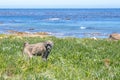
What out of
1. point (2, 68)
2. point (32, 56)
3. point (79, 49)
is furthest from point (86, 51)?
point (2, 68)

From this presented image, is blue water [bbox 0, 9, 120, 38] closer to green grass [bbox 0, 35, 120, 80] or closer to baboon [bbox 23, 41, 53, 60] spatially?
green grass [bbox 0, 35, 120, 80]

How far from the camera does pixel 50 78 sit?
27.9 feet

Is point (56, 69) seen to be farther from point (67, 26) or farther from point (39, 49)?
point (67, 26)

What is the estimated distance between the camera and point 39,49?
10.2 meters

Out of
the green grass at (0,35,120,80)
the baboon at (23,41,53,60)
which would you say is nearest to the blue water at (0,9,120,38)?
the green grass at (0,35,120,80)

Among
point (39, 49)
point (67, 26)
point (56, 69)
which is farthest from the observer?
point (67, 26)

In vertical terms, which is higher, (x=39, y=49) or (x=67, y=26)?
(x=39, y=49)

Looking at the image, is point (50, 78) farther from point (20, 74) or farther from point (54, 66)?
point (54, 66)

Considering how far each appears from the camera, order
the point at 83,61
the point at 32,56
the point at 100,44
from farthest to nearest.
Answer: the point at 100,44 < the point at 83,61 < the point at 32,56

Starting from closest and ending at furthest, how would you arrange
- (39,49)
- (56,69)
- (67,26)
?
(56,69) < (39,49) < (67,26)

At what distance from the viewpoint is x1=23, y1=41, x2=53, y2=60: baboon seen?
10164 millimetres

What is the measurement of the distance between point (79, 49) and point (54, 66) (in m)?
5.09

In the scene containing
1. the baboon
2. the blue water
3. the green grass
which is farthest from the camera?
the blue water

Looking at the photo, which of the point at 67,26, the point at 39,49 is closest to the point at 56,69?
the point at 39,49
